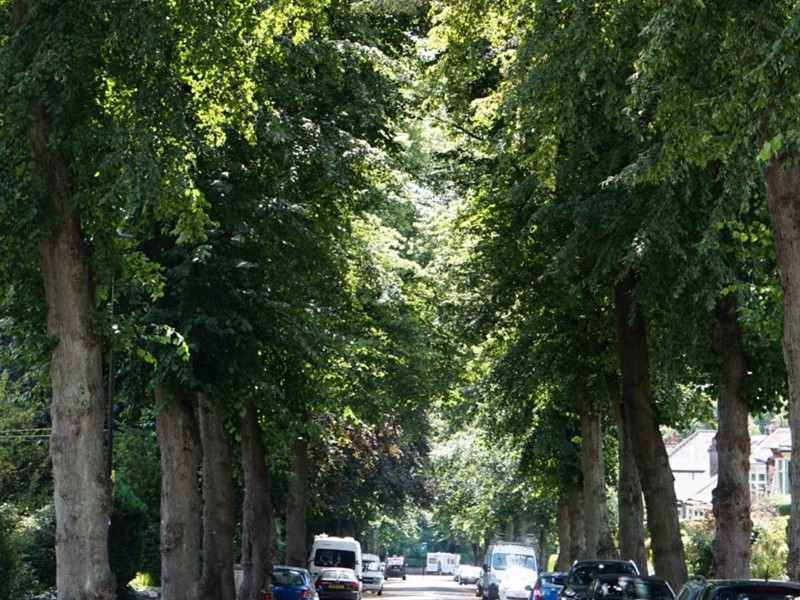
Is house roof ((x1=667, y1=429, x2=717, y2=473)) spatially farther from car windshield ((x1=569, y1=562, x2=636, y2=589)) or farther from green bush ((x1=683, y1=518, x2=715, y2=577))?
car windshield ((x1=569, y1=562, x2=636, y2=589))

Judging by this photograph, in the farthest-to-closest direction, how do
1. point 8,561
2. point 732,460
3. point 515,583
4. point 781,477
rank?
point 781,477 < point 515,583 < point 8,561 < point 732,460

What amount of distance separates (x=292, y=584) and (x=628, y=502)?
8244 mm

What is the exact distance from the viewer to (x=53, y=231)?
1465 cm

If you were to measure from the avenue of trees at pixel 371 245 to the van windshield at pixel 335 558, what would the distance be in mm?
7696

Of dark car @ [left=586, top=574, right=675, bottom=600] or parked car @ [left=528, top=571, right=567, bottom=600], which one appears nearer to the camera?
dark car @ [left=586, top=574, right=675, bottom=600]

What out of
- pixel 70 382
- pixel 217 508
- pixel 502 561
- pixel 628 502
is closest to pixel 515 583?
pixel 502 561

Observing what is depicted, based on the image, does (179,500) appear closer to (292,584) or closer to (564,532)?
(292,584)

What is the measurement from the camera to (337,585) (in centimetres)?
4250

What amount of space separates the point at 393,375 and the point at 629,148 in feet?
58.3

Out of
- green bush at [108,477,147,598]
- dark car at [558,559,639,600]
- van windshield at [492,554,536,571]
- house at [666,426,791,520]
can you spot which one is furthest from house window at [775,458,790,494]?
green bush at [108,477,147,598]

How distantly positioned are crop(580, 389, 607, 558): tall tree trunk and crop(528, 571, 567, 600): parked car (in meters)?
3.59

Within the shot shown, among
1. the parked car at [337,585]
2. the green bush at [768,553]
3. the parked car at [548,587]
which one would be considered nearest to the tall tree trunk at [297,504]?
the parked car at [337,585]

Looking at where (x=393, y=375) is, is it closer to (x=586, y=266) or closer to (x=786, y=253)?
(x=586, y=266)

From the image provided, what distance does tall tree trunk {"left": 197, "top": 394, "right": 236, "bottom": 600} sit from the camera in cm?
2519
